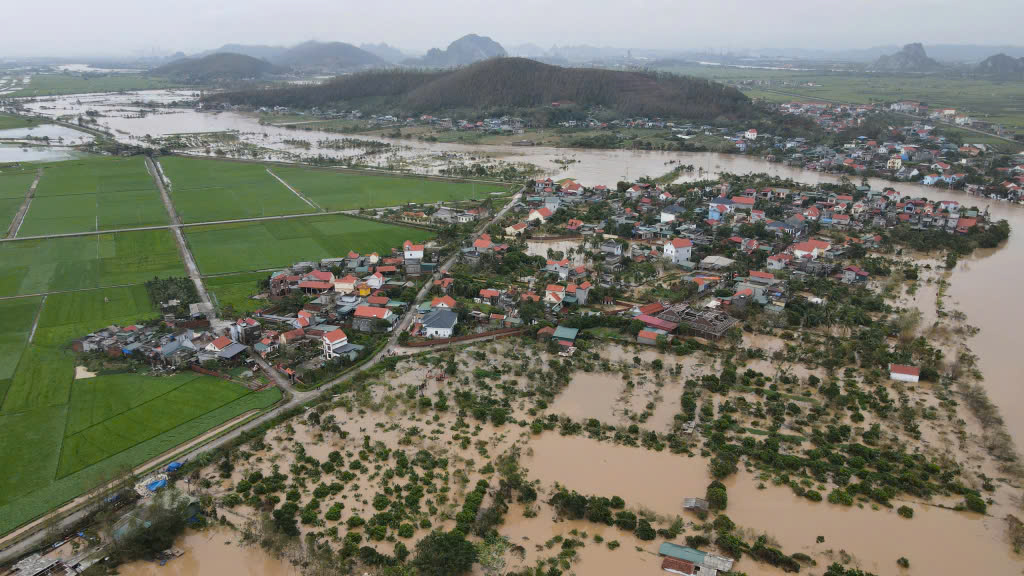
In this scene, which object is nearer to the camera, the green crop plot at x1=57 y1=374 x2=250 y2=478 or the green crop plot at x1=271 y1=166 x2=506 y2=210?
the green crop plot at x1=57 y1=374 x2=250 y2=478

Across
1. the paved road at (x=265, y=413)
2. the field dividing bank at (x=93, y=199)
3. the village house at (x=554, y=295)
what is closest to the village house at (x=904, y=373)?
the village house at (x=554, y=295)

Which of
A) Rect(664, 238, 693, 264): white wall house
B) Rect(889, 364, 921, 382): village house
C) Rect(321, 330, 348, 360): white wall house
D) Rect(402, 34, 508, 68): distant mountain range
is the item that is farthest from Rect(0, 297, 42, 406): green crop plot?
Rect(402, 34, 508, 68): distant mountain range

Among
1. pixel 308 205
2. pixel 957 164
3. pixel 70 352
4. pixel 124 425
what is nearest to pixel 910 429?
pixel 124 425

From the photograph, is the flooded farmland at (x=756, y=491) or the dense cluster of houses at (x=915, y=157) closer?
the flooded farmland at (x=756, y=491)

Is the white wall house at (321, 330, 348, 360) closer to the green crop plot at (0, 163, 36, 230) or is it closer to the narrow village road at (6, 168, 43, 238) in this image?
the narrow village road at (6, 168, 43, 238)

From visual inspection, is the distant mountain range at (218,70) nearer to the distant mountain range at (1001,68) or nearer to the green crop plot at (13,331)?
the green crop plot at (13,331)

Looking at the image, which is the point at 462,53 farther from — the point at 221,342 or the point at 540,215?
the point at 221,342

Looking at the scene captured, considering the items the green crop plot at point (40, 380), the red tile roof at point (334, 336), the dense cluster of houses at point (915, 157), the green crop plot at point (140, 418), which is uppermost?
the dense cluster of houses at point (915, 157)
